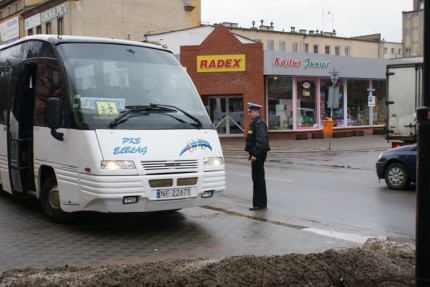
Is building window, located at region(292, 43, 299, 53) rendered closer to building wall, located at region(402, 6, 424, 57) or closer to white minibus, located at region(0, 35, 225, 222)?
building wall, located at region(402, 6, 424, 57)

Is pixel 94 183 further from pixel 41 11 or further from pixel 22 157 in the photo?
pixel 41 11

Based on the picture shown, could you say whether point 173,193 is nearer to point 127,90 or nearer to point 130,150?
point 130,150

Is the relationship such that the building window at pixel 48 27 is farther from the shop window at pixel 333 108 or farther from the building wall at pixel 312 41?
the shop window at pixel 333 108

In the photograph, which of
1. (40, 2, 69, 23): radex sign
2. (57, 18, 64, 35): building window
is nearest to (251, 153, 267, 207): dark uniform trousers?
(40, 2, 69, 23): radex sign

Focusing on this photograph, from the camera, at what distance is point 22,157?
8.41 meters

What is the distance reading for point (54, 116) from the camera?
23.1 ft

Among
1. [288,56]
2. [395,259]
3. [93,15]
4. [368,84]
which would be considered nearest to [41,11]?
[93,15]

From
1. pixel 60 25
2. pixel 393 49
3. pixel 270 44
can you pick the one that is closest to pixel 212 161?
pixel 60 25

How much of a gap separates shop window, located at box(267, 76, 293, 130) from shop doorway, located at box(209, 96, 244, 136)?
1.81 m

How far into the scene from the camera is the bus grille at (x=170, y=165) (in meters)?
6.77

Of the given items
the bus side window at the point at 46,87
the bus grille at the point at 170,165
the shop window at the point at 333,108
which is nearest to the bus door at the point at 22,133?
the bus side window at the point at 46,87

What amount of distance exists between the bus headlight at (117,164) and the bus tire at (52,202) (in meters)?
1.33

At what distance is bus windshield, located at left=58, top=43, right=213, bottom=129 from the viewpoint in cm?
703

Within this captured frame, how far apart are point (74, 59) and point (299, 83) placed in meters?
25.7
